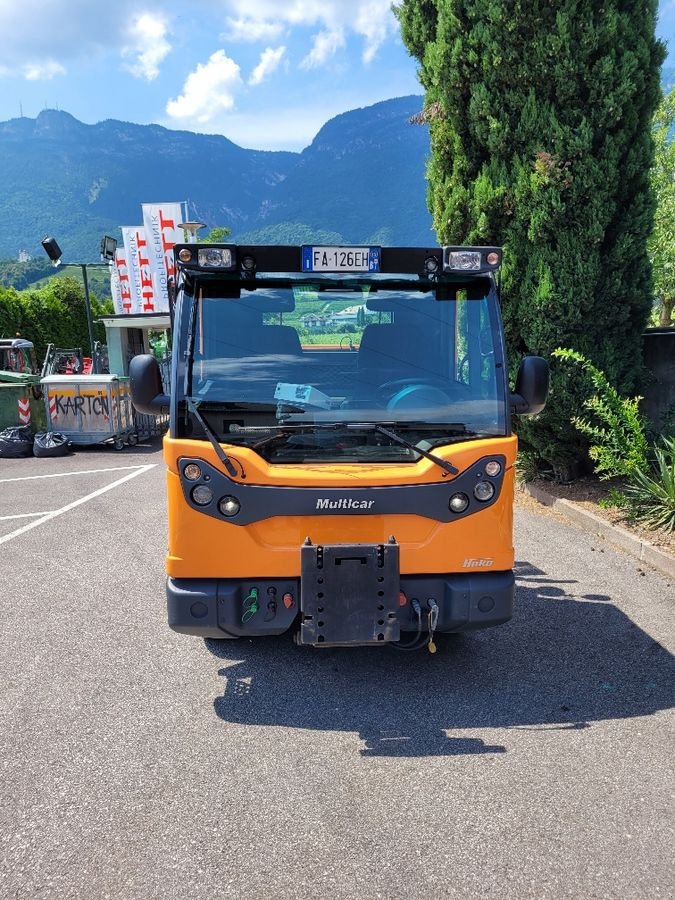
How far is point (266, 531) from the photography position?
11.1 feet

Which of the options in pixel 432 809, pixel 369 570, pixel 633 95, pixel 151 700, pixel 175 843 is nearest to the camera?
pixel 175 843

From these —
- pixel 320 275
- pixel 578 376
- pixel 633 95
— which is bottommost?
pixel 578 376

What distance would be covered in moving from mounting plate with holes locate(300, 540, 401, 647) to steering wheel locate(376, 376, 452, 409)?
0.80 m

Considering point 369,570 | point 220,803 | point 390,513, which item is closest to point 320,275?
point 390,513

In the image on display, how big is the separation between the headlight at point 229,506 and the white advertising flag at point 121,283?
1047 inches

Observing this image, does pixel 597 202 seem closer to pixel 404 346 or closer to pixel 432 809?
pixel 404 346

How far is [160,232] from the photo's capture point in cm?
2777

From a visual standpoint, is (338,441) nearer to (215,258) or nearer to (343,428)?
(343,428)

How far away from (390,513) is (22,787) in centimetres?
208

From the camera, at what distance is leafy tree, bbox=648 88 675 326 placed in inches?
459

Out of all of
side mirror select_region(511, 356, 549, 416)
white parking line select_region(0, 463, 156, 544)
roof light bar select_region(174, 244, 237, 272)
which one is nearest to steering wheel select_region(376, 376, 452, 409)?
side mirror select_region(511, 356, 549, 416)

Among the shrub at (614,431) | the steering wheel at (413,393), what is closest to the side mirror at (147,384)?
the steering wheel at (413,393)

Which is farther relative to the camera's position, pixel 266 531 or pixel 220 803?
pixel 266 531

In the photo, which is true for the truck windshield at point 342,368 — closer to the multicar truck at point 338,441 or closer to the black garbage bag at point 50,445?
the multicar truck at point 338,441
